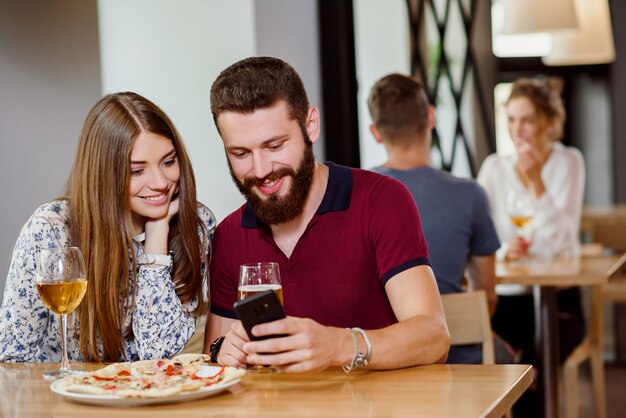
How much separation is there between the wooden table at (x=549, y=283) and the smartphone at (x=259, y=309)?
6.98 ft

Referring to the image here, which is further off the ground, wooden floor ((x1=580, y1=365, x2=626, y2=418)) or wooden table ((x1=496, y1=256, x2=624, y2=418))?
wooden table ((x1=496, y1=256, x2=624, y2=418))

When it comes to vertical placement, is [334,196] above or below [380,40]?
below

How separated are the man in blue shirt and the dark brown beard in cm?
121

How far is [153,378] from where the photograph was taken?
1747 millimetres

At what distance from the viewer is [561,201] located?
16.5ft

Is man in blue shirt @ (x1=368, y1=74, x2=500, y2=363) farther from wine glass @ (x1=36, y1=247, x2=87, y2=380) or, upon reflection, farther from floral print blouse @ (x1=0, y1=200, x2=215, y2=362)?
wine glass @ (x1=36, y1=247, x2=87, y2=380)

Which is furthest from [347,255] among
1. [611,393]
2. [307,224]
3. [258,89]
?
[611,393]

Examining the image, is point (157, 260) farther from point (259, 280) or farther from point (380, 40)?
point (380, 40)

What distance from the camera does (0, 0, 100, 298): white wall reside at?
10.2 ft

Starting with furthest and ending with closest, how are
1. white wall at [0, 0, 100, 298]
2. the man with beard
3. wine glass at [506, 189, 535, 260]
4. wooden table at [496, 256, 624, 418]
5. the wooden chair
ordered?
wine glass at [506, 189, 535, 260] < the wooden chair < wooden table at [496, 256, 624, 418] < white wall at [0, 0, 100, 298] < the man with beard

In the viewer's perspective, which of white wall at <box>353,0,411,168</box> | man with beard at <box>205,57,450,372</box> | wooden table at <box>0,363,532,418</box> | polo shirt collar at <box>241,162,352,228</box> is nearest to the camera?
wooden table at <box>0,363,532,418</box>

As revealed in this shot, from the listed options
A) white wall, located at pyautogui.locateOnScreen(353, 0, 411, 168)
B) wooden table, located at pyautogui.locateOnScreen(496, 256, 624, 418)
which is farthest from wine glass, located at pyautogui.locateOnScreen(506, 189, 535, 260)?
white wall, located at pyautogui.locateOnScreen(353, 0, 411, 168)

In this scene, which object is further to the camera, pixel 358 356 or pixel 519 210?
pixel 519 210

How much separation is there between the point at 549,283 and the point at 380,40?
10.5 feet
